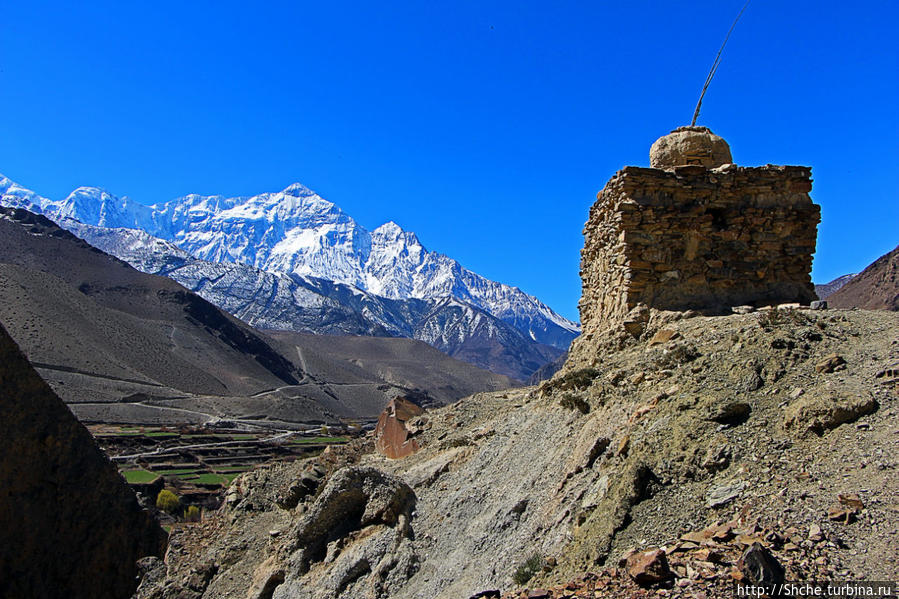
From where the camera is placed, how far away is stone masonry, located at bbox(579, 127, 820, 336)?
34.0ft

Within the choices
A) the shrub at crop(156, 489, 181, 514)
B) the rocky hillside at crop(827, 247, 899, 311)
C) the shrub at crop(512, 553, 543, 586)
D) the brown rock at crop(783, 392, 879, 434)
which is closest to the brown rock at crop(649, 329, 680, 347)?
the brown rock at crop(783, 392, 879, 434)

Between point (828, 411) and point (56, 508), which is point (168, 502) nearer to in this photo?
point (56, 508)

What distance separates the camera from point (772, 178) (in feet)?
35.3

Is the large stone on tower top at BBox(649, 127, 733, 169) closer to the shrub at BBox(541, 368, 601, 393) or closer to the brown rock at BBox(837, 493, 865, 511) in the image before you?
the shrub at BBox(541, 368, 601, 393)

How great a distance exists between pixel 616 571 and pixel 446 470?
17.0 feet

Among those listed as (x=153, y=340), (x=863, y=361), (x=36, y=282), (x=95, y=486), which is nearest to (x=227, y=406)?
(x=153, y=340)

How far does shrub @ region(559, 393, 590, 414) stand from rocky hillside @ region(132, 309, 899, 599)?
0.14 feet

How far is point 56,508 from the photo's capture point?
1345cm

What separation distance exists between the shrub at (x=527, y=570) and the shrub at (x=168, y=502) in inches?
1292

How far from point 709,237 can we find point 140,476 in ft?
136

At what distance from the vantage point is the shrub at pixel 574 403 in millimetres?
8656

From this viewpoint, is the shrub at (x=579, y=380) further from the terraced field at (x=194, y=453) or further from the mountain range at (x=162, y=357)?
the mountain range at (x=162, y=357)

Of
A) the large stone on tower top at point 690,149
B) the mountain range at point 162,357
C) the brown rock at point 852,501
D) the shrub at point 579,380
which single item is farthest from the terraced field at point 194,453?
the brown rock at point 852,501

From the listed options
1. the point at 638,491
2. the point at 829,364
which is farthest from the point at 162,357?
the point at 829,364
